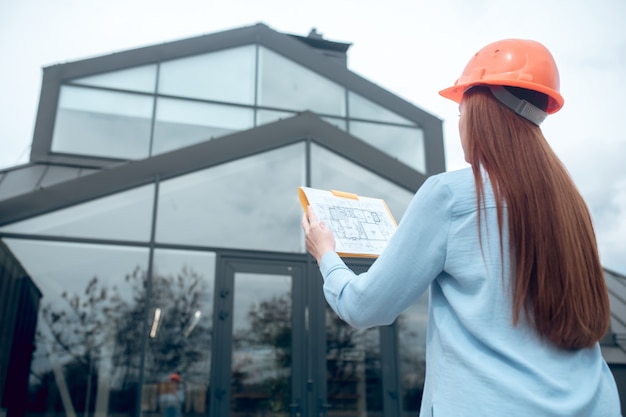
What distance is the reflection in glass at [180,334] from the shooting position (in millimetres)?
7750

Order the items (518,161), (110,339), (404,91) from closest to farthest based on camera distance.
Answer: (518,161)
(110,339)
(404,91)

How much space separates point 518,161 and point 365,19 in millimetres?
6584

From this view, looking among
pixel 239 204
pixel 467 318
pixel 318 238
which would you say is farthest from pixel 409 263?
pixel 239 204

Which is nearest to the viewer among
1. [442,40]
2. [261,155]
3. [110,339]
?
[442,40]

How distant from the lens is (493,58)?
1.41 metres

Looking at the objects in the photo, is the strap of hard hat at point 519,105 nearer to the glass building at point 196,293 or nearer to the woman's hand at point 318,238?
the woman's hand at point 318,238

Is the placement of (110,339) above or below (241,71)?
below

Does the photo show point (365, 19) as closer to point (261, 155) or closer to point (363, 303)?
point (261, 155)

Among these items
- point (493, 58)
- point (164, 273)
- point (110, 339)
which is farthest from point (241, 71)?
point (493, 58)

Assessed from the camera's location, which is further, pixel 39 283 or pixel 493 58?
pixel 39 283

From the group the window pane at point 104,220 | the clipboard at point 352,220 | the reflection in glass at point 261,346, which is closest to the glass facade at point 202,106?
the window pane at point 104,220

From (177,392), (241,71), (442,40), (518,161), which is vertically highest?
(241,71)

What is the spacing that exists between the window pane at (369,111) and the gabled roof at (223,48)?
4.5 inches

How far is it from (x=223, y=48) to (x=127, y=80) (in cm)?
259
